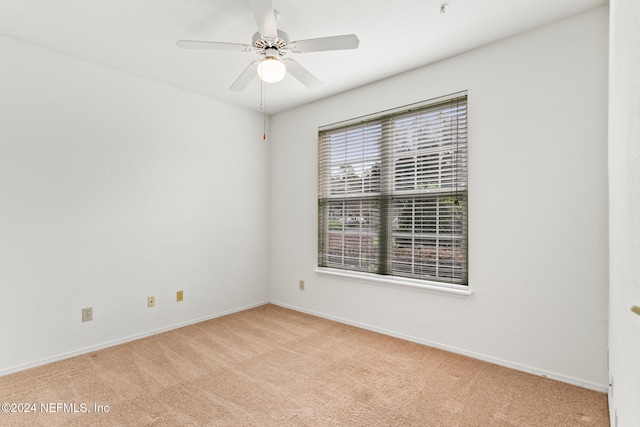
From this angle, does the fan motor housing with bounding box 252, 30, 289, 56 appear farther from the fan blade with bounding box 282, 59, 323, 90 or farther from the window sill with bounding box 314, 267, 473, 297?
the window sill with bounding box 314, 267, 473, 297

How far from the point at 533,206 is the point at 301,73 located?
2019 mm

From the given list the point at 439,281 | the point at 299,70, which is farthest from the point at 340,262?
the point at 299,70

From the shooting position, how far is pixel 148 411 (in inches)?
77.9

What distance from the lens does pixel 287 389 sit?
223 centimetres

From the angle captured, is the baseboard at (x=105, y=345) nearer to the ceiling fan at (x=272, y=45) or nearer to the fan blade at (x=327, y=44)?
the ceiling fan at (x=272, y=45)

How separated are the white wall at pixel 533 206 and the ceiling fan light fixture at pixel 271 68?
58.5 inches

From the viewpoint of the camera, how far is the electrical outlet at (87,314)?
9.23 ft

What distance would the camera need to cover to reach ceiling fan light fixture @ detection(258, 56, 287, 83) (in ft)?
6.90

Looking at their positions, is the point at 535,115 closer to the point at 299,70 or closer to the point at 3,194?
the point at 299,70

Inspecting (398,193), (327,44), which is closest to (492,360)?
(398,193)

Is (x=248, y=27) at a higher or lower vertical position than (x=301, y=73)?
higher

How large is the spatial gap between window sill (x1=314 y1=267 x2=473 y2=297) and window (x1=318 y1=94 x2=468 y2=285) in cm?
5

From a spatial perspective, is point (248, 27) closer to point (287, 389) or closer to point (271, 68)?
point (271, 68)

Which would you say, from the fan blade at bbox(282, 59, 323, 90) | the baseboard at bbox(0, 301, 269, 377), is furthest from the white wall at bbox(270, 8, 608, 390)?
the baseboard at bbox(0, 301, 269, 377)
